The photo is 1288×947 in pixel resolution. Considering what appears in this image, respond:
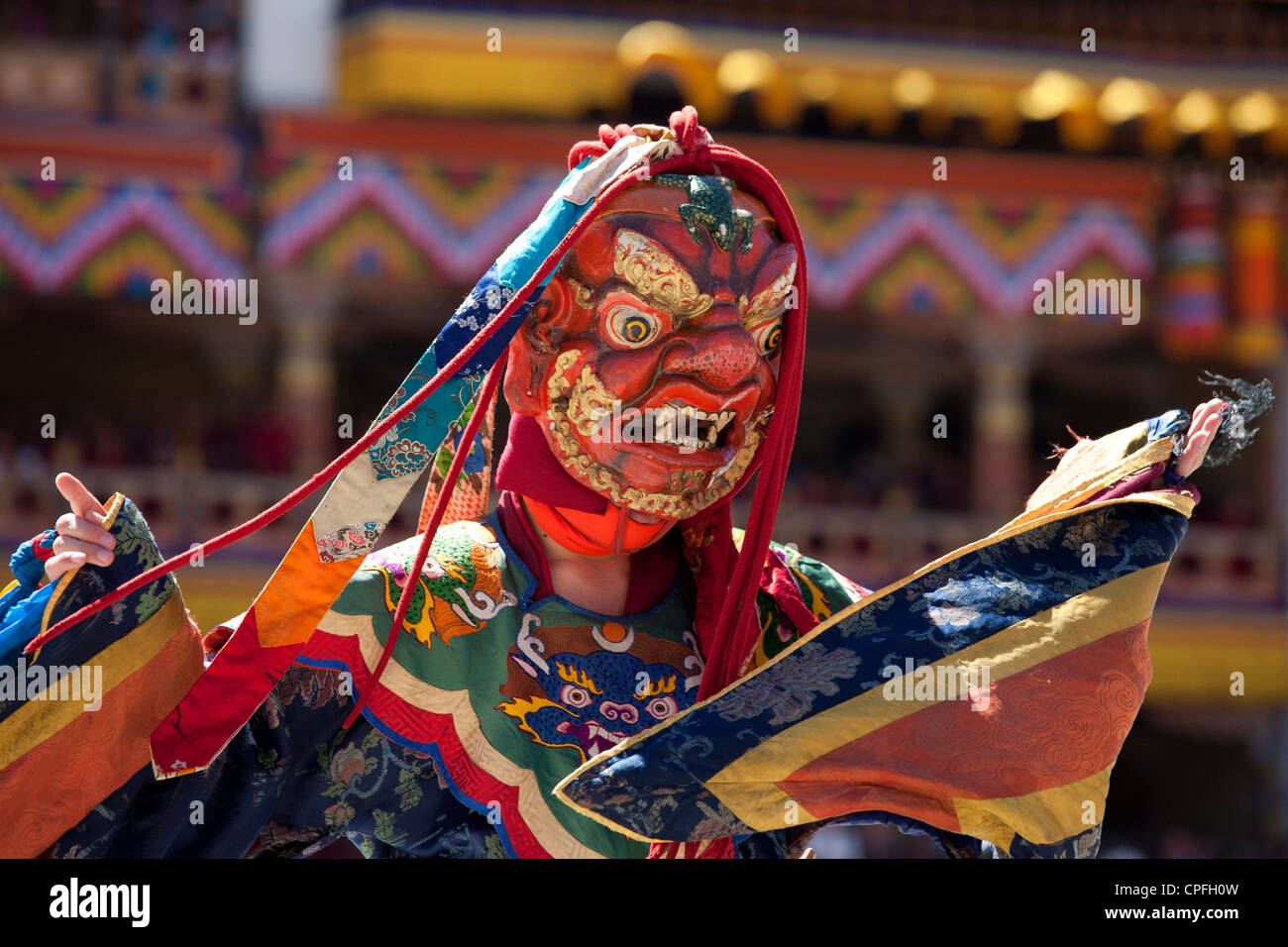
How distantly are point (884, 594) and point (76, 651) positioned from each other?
3.58 ft

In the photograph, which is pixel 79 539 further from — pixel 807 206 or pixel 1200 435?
pixel 807 206

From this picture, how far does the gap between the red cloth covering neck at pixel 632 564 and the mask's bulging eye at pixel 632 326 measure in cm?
35

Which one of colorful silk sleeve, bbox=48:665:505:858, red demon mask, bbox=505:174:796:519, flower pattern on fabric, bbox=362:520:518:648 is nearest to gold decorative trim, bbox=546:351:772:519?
red demon mask, bbox=505:174:796:519

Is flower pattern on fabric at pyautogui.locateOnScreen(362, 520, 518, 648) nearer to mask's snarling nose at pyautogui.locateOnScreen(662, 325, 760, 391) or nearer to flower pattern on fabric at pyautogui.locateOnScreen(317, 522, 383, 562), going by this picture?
flower pattern on fabric at pyautogui.locateOnScreen(317, 522, 383, 562)

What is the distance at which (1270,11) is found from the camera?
11695 mm

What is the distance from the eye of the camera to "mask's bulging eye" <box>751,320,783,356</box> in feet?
8.93

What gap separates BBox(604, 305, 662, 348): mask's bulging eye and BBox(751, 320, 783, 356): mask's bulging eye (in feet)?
0.53

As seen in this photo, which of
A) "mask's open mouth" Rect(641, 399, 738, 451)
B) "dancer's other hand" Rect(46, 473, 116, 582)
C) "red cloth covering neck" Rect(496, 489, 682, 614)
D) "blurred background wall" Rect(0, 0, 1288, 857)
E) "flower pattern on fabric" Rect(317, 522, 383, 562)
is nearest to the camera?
"dancer's other hand" Rect(46, 473, 116, 582)

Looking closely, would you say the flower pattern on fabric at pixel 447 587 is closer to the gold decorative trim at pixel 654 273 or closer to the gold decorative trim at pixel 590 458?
the gold decorative trim at pixel 590 458

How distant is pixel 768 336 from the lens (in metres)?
2.74

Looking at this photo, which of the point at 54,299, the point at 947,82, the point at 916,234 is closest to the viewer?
the point at 916,234

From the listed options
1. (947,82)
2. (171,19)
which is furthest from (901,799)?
(171,19)

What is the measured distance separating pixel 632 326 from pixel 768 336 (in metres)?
0.23
